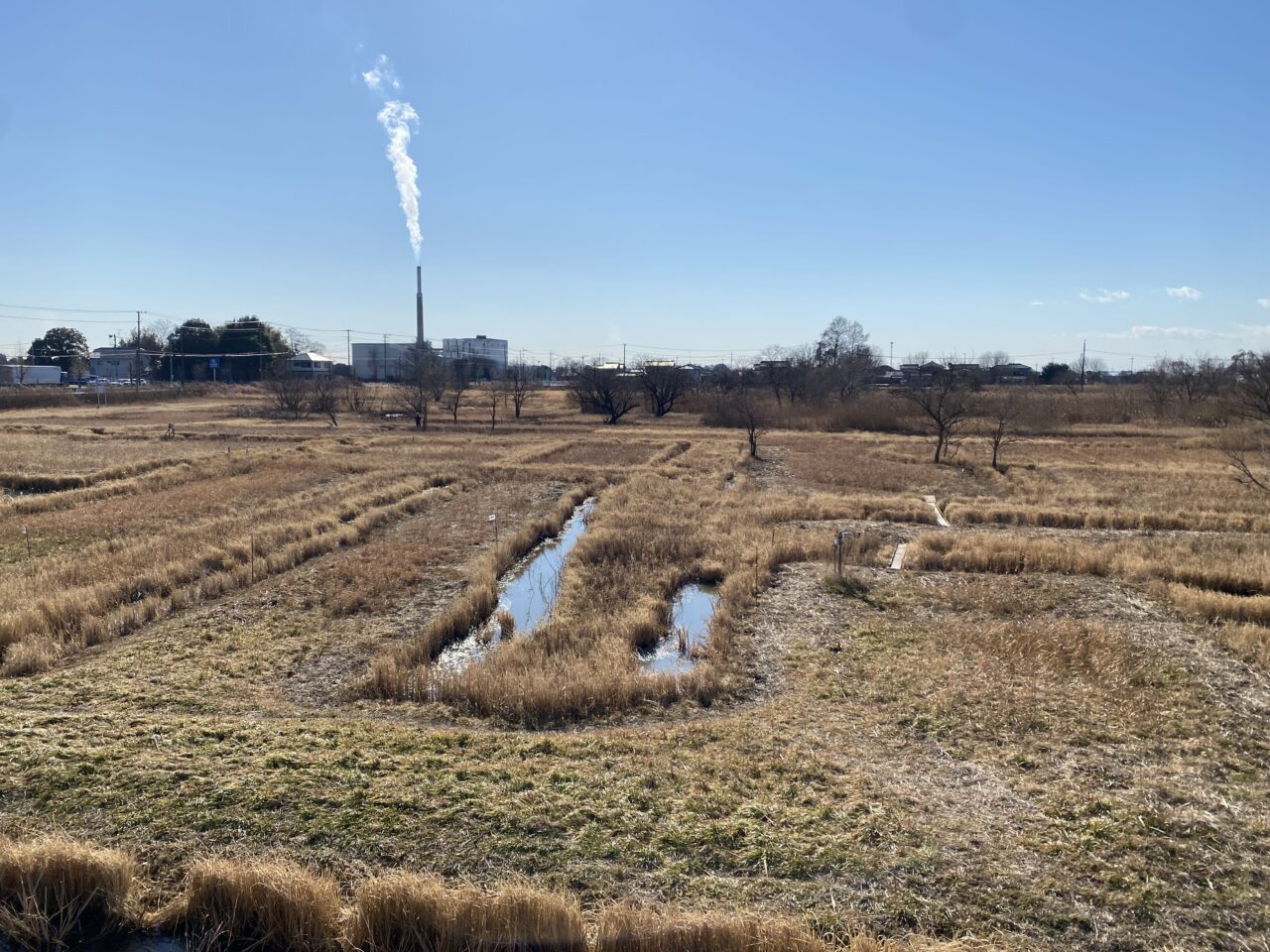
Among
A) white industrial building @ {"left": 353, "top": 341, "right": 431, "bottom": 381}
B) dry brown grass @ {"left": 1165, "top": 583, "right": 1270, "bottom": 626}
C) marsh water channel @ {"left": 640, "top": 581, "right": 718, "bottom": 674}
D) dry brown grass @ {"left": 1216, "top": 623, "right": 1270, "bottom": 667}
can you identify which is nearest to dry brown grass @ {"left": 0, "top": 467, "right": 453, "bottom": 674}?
marsh water channel @ {"left": 640, "top": 581, "right": 718, "bottom": 674}

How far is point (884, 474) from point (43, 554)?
85.1ft

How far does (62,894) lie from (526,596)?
9615 mm

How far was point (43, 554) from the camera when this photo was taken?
15.7 m

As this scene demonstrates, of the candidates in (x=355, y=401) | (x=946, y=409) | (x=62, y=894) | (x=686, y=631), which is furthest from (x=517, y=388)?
(x=62, y=894)

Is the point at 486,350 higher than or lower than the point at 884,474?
higher

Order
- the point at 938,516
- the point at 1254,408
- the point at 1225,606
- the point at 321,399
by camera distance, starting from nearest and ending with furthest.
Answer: the point at 1225,606 → the point at 938,516 → the point at 1254,408 → the point at 321,399

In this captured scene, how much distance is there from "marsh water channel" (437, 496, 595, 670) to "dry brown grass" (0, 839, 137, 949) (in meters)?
5.14

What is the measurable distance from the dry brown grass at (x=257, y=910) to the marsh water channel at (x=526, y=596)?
5.12m

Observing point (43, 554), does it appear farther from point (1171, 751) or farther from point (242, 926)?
point (1171, 751)

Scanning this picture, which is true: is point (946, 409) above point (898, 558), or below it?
above

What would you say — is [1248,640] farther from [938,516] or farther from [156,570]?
[156,570]

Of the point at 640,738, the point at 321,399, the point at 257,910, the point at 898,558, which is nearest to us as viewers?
the point at 257,910

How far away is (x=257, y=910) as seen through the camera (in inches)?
199

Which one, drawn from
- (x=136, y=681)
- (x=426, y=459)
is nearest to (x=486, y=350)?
(x=426, y=459)
